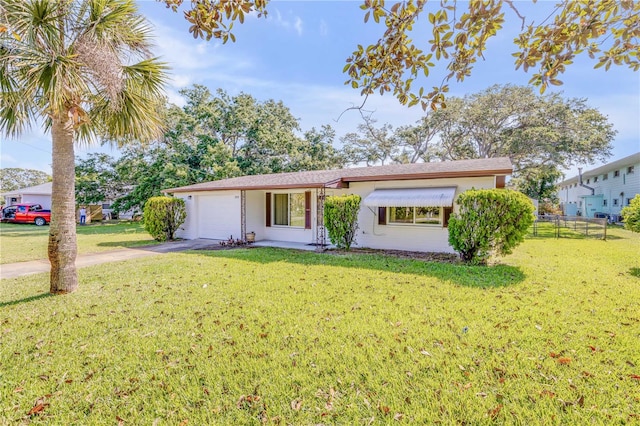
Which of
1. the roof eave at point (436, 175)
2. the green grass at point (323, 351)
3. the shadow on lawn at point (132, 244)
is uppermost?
the roof eave at point (436, 175)

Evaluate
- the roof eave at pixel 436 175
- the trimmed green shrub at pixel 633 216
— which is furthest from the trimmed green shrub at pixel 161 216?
the trimmed green shrub at pixel 633 216

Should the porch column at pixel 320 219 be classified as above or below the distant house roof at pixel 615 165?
below

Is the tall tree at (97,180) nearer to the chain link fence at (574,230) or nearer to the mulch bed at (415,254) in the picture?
the mulch bed at (415,254)

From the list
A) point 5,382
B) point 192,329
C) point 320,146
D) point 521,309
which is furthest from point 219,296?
point 320,146

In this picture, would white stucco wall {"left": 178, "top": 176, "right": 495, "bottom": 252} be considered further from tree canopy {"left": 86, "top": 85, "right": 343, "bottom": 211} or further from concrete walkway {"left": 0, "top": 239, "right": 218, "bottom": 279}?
tree canopy {"left": 86, "top": 85, "right": 343, "bottom": 211}

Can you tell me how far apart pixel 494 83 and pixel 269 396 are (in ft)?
104

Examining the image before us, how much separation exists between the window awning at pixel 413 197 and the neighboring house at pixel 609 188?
78.4 ft

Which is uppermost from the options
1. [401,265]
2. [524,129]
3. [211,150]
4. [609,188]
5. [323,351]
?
[524,129]

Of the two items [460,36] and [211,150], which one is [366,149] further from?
[460,36]

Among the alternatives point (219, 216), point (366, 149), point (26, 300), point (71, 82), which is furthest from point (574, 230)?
point (26, 300)

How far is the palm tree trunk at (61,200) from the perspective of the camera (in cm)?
694

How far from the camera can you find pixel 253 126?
30422 millimetres

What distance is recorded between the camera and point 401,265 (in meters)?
10.4

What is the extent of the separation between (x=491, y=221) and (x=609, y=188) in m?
35.4
